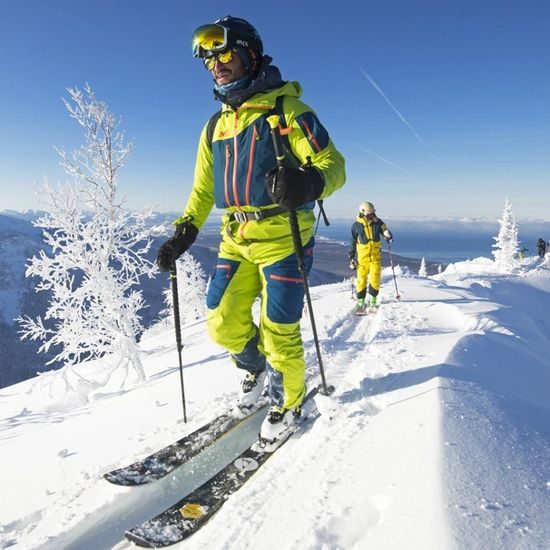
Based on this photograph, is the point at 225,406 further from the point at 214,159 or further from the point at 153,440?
the point at 214,159

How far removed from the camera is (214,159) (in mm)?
3486

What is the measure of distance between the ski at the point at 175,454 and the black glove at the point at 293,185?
83.9 inches

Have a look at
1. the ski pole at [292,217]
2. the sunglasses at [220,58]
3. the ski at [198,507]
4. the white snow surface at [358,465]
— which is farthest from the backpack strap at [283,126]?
the ski at [198,507]

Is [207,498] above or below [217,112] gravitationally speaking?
below

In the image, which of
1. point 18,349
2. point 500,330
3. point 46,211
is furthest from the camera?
point 18,349

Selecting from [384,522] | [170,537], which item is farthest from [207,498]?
[384,522]

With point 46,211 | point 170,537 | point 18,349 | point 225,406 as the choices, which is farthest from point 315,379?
point 18,349

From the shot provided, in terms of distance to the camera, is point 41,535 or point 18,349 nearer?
point 41,535

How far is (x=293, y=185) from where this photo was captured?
272cm

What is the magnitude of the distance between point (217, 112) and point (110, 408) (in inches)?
162

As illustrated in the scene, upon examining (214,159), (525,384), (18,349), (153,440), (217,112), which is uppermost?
(217,112)

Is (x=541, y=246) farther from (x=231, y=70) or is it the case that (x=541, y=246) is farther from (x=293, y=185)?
(x=293, y=185)

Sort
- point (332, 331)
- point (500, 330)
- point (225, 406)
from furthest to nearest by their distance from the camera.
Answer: point (332, 331) < point (500, 330) < point (225, 406)

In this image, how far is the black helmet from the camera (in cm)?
321
